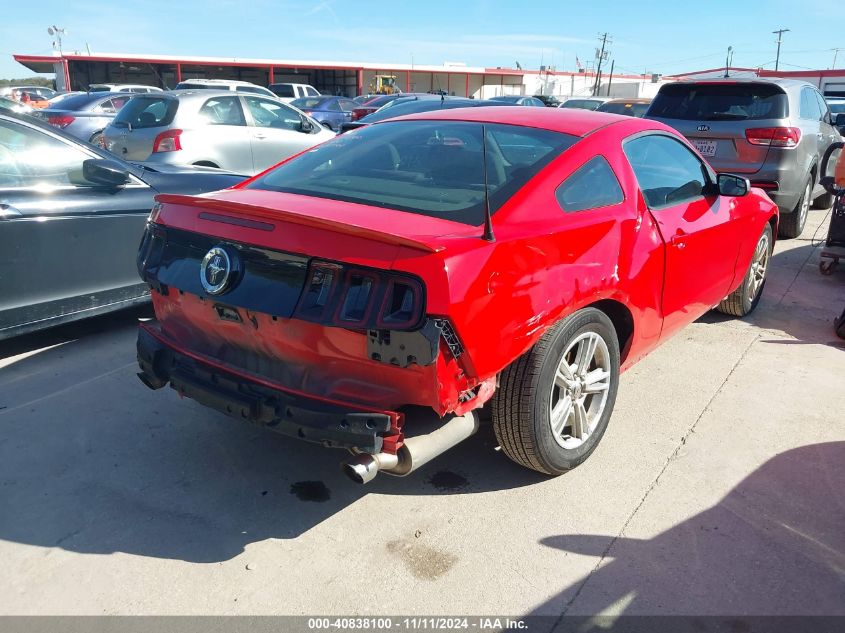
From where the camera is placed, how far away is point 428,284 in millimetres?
2330

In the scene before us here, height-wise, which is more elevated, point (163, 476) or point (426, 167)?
point (426, 167)

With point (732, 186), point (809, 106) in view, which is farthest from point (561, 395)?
point (809, 106)

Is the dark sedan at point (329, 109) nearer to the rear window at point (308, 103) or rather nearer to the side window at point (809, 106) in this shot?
the rear window at point (308, 103)

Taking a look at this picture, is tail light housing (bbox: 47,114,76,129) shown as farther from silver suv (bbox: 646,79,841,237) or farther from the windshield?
the windshield

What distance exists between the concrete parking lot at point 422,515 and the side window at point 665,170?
45.3 inches

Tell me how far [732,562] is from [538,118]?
2.21m

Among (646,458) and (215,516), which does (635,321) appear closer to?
(646,458)

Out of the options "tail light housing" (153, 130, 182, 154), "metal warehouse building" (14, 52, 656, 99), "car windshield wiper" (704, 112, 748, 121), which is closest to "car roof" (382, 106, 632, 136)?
"car windshield wiper" (704, 112, 748, 121)

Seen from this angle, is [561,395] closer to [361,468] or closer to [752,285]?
[361,468]

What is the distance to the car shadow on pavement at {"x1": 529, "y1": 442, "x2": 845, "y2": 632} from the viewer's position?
2.42m

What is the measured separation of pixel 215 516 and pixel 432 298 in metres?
1.39

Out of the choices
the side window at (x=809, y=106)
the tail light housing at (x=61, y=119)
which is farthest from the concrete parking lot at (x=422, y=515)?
the tail light housing at (x=61, y=119)

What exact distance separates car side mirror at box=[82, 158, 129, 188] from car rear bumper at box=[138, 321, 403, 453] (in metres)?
2.03

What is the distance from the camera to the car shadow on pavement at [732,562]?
242 cm
